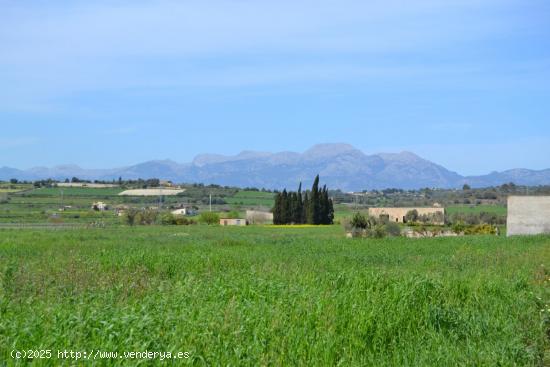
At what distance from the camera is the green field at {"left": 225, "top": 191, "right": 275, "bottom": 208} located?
12894 centimetres

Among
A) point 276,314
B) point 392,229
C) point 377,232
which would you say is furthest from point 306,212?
point 276,314

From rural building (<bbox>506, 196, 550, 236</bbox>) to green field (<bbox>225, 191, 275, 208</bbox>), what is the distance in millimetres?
77534

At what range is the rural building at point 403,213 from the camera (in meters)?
71.2

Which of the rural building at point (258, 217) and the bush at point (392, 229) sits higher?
the bush at point (392, 229)

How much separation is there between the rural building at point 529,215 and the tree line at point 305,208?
32.3m

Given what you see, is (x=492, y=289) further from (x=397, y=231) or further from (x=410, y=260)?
(x=397, y=231)

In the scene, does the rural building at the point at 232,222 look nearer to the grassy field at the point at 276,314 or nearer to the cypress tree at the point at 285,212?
the cypress tree at the point at 285,212

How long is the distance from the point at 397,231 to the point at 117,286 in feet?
113

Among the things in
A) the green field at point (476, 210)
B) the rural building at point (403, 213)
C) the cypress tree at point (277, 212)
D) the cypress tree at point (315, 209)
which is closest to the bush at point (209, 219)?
the cypress tree at point (277, 212)

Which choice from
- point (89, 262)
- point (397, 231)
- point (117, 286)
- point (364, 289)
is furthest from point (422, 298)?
point (397, 231)

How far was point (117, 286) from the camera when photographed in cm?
1405

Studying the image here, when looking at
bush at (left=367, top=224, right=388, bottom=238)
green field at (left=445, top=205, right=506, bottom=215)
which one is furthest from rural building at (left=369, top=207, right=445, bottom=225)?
bush at (left=367, top=224, right=388, bottom=238)

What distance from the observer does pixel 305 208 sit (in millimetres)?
79000

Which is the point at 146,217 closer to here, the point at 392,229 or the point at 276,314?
the point at 392,229
